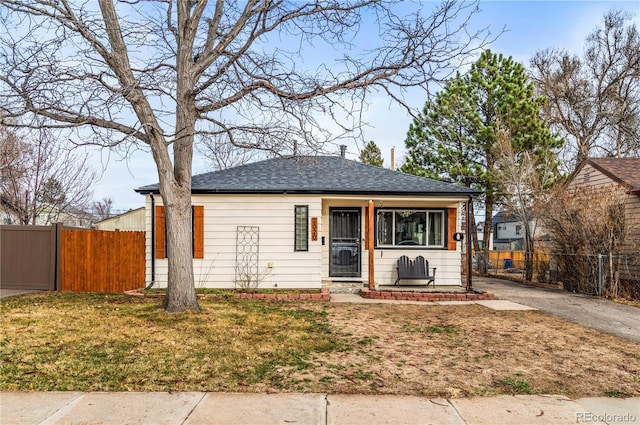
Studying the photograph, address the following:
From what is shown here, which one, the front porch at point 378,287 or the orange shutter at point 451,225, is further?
the orange shutter at point 451,225

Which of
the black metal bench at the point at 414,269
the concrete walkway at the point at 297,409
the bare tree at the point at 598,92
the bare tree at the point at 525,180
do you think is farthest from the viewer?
the bare tree at the point at 598,92

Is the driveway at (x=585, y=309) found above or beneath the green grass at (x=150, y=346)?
beneath

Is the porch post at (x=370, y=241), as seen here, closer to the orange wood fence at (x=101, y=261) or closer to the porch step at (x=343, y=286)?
the porch step at (x=343, y=286)

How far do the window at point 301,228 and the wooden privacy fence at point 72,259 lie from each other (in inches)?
153

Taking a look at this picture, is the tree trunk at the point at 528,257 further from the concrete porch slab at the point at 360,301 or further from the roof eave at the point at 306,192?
the concrete porch slab at the point at 360,301

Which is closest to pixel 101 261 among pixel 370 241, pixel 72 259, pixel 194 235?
pixel 72 259

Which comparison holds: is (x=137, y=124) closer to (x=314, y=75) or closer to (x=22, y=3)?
(x=22, y=3)

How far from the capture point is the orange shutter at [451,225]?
435 inches

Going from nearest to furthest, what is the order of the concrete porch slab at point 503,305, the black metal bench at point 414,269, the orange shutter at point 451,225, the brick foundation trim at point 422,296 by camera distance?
the concrete porch slab at point 503,305 < the brick foundation trim at point 422,296 < the black metal bench at point 414,269 < the orange shutter at point 451,225

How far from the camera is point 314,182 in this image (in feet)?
35.7

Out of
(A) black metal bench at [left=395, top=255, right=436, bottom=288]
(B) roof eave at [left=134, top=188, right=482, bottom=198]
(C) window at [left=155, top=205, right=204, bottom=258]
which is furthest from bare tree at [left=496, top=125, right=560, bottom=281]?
(C) window at [left=155, top=205, right=204, bottom=258]

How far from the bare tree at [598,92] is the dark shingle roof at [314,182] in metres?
15.7

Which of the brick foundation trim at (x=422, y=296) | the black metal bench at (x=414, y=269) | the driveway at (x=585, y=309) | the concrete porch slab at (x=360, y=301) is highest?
the black metal bench at (x=414, y=269)

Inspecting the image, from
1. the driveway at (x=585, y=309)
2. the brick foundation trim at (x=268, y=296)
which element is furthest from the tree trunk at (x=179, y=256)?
the driveway at (x=585, y=309)
